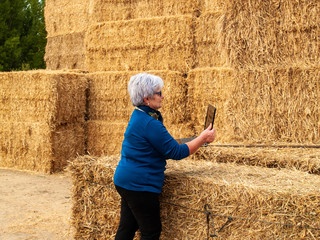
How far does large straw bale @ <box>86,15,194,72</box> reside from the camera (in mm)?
7152

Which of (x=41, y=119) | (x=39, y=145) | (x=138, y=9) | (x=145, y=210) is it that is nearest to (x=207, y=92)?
(x=138, y=9)

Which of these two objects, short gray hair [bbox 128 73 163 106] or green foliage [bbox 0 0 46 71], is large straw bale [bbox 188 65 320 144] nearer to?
short gray hair [bbox 128 73 163 106]

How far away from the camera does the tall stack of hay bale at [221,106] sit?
9.01 ft

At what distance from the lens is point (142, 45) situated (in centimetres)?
754

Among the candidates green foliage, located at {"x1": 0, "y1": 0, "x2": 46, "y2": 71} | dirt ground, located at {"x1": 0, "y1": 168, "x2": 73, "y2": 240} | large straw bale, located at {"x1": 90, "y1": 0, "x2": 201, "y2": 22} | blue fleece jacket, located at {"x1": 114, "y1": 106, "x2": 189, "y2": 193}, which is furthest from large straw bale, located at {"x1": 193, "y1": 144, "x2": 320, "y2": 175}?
green foliage, located at {"x1": 0, "y1": 0, "x2": 46, "y2": 71}

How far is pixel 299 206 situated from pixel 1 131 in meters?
7.12

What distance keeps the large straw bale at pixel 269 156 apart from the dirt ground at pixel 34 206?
5.50ft

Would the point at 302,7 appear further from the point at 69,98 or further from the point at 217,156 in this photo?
the point at 69,98

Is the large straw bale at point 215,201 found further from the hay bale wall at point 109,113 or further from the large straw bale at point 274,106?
the hay bale wall at point 109,113

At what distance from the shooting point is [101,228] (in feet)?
11.5

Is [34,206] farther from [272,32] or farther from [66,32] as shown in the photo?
[66,32]

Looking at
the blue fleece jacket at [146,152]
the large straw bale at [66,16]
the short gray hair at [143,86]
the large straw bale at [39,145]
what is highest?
the large straw bale at [66,16]

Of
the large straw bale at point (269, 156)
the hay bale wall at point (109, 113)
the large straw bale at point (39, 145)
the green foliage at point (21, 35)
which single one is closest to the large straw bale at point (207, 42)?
the hay bale wall at point (109, 113)

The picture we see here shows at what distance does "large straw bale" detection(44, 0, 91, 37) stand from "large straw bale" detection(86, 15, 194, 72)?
8.57 ft
